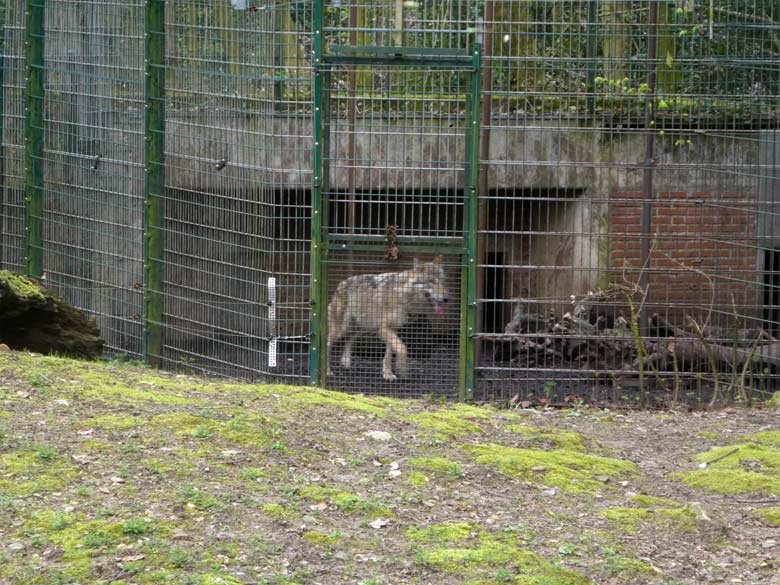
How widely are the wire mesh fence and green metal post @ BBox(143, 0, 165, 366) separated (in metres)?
0.04

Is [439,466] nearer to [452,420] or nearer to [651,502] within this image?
[651,502]

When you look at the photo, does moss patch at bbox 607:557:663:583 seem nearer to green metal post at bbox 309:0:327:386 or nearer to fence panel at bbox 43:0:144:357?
green metal post at bbox 309:0:327:386

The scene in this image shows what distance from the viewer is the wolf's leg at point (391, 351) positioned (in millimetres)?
10562

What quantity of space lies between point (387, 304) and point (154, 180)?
95.4 inches

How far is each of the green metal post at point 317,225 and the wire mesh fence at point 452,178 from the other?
0.02 m

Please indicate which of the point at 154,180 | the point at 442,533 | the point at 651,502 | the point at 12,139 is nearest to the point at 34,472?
the point at 442,533

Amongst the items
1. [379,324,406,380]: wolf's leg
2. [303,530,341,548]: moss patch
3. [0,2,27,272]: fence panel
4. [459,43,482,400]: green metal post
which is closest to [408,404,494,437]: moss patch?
[459,43,482,400]: green metal post

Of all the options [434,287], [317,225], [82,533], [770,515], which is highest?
[317,225]

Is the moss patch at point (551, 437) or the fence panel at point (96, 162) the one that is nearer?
the moss patch at point (551, 437)

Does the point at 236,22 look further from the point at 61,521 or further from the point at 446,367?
the point at 61,521

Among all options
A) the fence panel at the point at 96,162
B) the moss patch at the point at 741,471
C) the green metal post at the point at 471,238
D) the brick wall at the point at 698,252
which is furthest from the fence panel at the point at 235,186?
the moss patch at the point at 741,471

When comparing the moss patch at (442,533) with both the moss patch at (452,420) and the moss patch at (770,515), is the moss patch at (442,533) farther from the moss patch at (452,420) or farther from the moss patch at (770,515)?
the moss patch at (452,420)

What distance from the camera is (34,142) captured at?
12266mm

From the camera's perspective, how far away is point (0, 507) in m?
5.70
